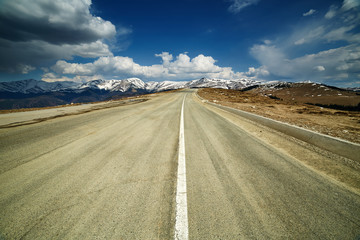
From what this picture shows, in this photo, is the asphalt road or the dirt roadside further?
the dirt roadside

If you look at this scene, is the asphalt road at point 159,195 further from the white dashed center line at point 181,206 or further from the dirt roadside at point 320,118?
the dirt roadside at point 320,118

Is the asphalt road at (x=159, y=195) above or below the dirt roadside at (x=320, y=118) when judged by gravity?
below

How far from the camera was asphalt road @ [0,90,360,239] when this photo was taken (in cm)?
196

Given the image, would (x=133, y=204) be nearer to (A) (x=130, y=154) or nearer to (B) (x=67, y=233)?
(B) (x=67, y=233)

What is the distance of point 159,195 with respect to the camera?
2582 mm

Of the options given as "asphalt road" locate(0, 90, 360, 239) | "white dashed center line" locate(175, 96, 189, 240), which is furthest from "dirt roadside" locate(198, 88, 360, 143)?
"white dashed center line" locate(175, 96, 189, 240)

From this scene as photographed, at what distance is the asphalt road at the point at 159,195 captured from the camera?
1955mm

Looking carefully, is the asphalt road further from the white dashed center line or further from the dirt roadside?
the dirt roadside

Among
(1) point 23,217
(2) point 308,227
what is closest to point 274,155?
(2) point 308,227

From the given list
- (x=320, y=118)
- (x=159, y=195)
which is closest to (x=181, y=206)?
(x=159, y=195)

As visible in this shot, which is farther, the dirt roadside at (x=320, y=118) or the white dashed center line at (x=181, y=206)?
the dirt roadside at (x=320, y=118)

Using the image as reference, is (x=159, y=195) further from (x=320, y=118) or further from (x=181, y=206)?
(x=320, y=118)

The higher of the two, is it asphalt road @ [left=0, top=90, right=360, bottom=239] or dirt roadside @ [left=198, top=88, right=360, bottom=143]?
dirt roadside @ [left=198, top=88, right=360, bottom=143]

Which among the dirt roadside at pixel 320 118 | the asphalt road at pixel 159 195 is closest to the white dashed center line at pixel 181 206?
the asphalt road at pixel 159 195
